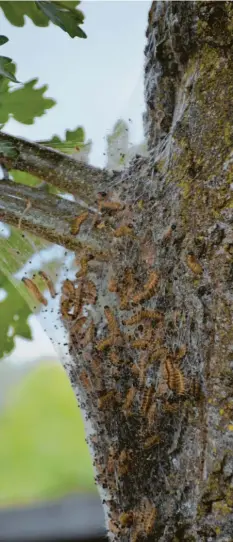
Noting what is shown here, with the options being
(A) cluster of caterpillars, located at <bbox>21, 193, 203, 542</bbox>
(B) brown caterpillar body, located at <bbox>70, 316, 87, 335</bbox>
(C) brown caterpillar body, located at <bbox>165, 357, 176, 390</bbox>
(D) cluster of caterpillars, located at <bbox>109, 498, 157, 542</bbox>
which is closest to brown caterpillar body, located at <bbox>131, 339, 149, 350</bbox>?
(A) cluster of caterpillars, located at <bbox>21, 193, 203, 542</bbox>

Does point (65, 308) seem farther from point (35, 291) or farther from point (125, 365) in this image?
point (125, 365)

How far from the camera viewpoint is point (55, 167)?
1697mm

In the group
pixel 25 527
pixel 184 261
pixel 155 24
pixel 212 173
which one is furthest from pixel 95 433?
pixel 155 24

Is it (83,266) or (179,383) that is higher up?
(83,266)

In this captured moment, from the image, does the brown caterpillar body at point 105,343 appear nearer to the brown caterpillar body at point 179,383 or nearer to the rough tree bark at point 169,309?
the rough tree bark at point 169,309

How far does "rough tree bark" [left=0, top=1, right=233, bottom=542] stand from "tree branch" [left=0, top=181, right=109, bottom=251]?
1.2 inches

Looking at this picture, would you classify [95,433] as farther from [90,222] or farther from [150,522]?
[90,222]

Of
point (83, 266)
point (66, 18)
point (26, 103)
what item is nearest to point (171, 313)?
point (83, 266)

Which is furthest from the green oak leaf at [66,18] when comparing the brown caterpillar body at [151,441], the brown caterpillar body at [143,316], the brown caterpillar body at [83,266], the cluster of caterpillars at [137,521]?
the cluster of caterpillars at [137,521]

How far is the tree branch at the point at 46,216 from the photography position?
1.60m

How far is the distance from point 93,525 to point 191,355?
0.43m

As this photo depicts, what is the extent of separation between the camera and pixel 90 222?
1.61m

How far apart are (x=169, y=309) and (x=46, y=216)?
466 millimetres

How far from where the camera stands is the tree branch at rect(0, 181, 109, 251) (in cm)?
160
